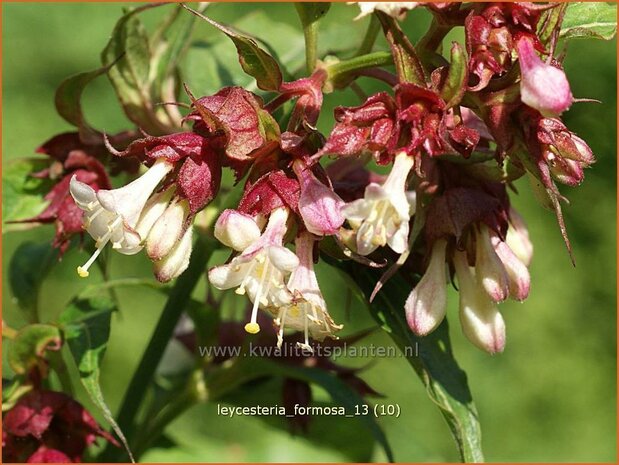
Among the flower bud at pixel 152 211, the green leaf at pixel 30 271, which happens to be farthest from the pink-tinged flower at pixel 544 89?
the green leaf at pixel 30 271

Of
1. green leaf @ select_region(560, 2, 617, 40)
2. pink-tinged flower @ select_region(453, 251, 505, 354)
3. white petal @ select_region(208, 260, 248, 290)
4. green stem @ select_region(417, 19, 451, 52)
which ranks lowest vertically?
pink-tinged flower @ select_region(453, 251, 505, 354)

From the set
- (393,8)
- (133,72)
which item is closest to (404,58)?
(393,8)

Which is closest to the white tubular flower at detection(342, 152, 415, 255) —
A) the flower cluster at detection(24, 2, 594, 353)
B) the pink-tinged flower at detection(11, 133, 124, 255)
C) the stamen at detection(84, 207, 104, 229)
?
the flower cluster at detection(24, 2, 594, 353)

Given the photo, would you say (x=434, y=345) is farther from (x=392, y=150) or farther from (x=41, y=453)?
(x=41, y=453)

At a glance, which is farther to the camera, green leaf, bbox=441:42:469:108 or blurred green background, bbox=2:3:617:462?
blurred green background, bbox=2:3:617:462

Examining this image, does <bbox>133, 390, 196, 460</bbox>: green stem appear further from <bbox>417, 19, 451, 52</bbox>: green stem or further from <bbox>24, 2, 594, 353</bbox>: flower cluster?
<bbox>417, 19, 451, 52</bbox>: green stem

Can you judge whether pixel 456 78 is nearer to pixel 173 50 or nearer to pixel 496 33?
pixel 496 33
